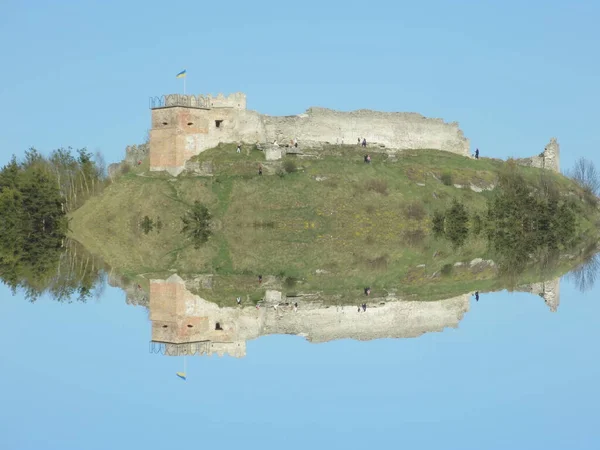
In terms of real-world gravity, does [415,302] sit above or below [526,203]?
below

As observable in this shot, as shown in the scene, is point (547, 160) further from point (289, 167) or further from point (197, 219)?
point (197, 219)

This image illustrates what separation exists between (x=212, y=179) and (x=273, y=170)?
312 centimetres

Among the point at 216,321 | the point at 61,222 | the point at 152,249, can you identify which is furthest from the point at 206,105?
the point at 216,321

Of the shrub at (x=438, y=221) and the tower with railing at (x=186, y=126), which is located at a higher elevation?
the tower with railing at (x=186, y=126)

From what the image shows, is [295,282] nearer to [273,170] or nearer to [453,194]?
[273,170]

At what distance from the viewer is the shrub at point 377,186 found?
47.7 meters

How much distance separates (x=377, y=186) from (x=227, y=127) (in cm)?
852

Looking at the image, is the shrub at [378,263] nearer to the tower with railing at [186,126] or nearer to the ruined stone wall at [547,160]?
Result: the tower with railing at [186,126]

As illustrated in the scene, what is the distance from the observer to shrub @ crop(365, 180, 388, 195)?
47.7 meters

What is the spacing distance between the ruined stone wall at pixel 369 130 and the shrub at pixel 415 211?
7.85 m

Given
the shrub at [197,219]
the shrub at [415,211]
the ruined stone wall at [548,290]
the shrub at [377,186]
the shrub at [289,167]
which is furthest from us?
the shrub at [289,167]

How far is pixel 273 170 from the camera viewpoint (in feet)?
157

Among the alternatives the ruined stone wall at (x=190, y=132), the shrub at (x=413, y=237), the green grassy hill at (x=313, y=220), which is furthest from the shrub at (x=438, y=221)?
the ruined stone wall at (x=190, y=132)

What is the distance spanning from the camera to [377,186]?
158ft
